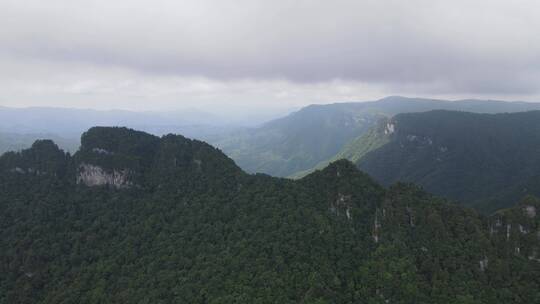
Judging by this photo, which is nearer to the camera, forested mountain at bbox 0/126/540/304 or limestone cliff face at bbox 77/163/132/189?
forested mountain at bbox 0/126/540/304

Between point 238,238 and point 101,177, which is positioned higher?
point 101,177

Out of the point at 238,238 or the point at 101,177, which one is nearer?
the point at 238,238

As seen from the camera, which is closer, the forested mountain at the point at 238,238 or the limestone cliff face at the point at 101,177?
the forested mountain at the point at 238,238

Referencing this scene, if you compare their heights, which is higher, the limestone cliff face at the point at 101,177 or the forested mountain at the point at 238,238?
the limestone cliff face at the point at 101,177

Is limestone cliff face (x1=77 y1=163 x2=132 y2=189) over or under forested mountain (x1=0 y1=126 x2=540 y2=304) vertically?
over

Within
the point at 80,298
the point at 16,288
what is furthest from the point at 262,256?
the point at 16,288
